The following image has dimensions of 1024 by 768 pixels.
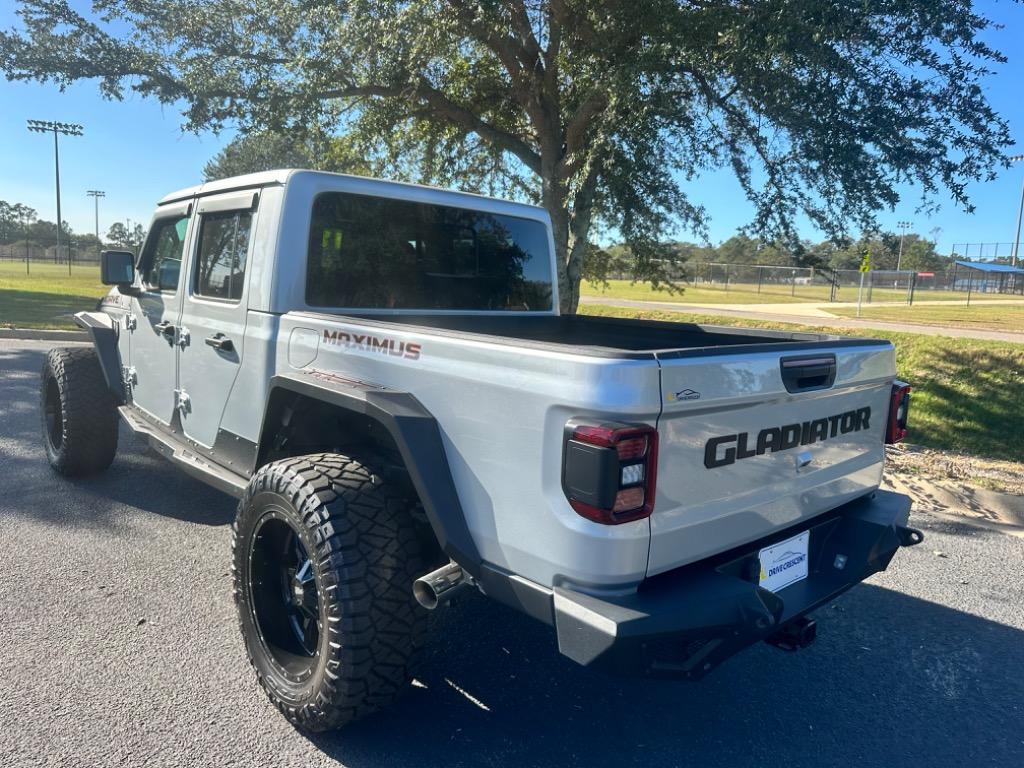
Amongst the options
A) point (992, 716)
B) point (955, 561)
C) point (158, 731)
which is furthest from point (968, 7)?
point (158, 731)

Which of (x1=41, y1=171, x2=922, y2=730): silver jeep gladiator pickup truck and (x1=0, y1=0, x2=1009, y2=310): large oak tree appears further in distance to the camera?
(x1=0, y1=0, x2=1009, y2=310): large oak tree

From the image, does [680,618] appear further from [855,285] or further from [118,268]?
[855,285]

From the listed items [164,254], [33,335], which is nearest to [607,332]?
[164,254]

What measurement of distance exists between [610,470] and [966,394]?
7.29m

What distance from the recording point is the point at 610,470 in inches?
76.2

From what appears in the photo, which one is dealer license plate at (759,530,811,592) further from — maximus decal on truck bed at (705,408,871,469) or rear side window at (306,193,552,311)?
rear side window at (306,193,552,311)

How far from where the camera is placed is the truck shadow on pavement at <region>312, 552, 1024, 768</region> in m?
2.56

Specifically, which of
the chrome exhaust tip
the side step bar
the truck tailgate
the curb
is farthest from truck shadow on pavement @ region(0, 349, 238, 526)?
the curb

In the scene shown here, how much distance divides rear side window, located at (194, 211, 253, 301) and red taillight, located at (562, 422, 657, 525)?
210cm

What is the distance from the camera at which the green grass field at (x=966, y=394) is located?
6.80 m

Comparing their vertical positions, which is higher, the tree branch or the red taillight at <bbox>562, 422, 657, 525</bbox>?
the tree branch

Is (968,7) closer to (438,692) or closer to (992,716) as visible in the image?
(992,716)

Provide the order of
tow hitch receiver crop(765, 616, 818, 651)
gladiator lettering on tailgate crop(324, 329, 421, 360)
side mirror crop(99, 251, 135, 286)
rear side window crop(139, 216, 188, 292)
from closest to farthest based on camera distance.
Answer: gladiator lettering on tailgate crop(324, 329, 421, 360), tow hitch receiver crop(765, 616, 818, 651), rear side window crop(139, 216, 188, 292), side mirror crop(99, 251, 135, 286)

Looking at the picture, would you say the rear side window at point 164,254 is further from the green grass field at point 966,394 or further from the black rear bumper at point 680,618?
the green grass field at point 966,394
